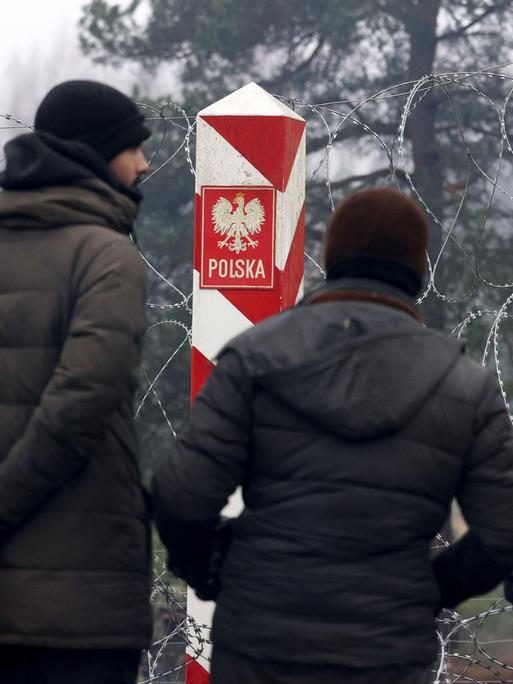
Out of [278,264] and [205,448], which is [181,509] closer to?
[205,448]

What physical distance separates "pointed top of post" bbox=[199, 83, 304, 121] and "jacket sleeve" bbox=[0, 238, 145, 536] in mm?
1366

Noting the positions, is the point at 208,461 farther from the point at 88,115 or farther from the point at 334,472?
the point at 88,115

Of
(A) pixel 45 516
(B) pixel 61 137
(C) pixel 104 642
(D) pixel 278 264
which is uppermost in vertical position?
(B) pixel 61 137

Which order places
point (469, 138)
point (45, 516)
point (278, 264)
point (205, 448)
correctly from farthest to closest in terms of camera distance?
point (469, 138) → point (278, 264) → point (45, 516) → point (205, 448)

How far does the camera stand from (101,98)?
3.00 m

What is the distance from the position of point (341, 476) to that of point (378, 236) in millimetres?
427

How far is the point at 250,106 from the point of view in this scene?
4.15 metres

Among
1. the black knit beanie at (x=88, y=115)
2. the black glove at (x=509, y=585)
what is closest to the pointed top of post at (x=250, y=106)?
the black knit beanie at (x=88, y=115)

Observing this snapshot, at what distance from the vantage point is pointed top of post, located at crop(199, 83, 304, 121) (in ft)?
13.5

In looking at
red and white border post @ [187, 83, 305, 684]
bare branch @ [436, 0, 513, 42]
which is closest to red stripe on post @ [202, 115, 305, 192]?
red and white border post @ [187, 83, 305, 684]

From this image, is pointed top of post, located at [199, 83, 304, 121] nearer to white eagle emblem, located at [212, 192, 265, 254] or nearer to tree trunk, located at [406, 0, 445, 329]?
white eagle emblem, located at [212, 192, 265, 254]

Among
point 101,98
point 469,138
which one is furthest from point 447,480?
point 469,138

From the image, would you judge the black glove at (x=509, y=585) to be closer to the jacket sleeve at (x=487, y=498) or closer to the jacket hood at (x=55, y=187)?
the jacket sleeve at (x=487, y=498)

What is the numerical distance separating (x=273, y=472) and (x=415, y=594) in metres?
0.32
